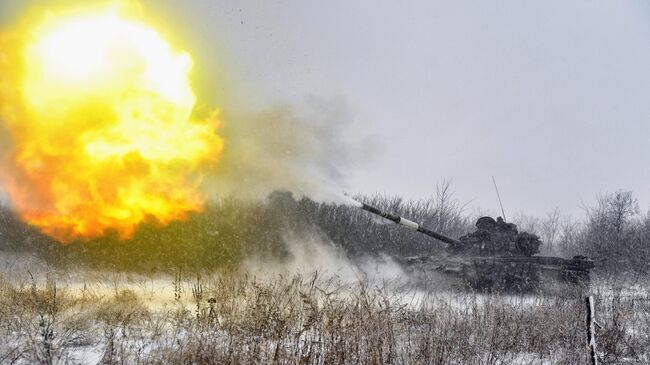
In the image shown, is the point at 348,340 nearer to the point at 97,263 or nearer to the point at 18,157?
the point at 18,157

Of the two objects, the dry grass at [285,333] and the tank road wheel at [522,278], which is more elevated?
the tank road wheel at [522,278]

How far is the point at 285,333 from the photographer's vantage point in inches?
304

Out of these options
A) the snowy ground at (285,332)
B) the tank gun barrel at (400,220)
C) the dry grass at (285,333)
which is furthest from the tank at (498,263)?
the dry grass at (285,333)

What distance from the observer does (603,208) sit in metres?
49.8

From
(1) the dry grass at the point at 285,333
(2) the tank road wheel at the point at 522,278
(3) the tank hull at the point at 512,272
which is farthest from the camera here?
(2) the tank road wheel at the point at 522,278

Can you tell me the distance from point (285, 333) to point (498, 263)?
13.3 m

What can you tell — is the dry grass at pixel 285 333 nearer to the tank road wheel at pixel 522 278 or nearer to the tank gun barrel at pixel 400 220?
the tank road wheel at pixel 522 278

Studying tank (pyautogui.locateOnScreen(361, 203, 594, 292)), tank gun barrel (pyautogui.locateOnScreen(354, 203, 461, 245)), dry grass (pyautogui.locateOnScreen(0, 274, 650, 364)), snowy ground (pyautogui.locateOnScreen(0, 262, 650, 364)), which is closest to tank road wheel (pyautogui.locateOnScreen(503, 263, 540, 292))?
tank (pyautogui.locateOnScreen(361, 203, 594, 292))

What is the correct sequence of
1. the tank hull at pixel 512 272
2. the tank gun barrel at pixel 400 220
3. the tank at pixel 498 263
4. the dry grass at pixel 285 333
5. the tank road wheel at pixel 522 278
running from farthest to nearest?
the tank gun barrel at pixel 400 220, the tank road wheel at pixel 522 278, the tank at pixel 498 263, the tank hull at pixel 512 272, the dry grass at pixel 285 333

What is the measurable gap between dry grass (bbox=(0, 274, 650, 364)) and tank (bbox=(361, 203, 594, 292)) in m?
7.54

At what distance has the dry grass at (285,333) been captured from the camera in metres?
7.31

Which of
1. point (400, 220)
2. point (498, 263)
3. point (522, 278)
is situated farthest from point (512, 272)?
point (400, 220)

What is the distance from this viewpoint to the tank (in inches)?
734

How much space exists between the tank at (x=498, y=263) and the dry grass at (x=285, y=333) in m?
7.54
